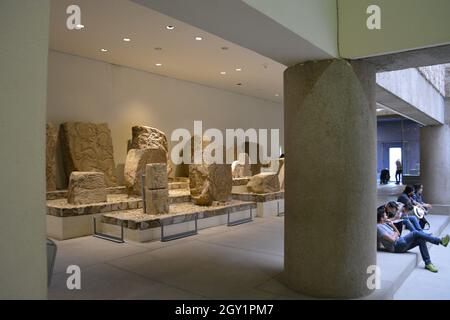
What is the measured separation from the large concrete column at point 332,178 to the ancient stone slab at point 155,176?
354 cm

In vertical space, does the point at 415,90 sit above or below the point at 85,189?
above

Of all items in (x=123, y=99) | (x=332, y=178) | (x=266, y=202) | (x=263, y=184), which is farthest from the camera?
(x=123, y=99)

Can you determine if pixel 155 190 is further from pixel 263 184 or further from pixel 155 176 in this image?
pixel 263 184

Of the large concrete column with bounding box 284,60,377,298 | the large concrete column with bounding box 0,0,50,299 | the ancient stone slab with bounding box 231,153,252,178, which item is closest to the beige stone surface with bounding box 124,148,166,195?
the ancient stone slab with bounding box 231,153,252,178

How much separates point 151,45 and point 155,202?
376 centimetres

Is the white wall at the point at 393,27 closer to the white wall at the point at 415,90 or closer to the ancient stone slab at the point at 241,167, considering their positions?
the white wall at the point at 415,90

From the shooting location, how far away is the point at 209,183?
7.74 meters

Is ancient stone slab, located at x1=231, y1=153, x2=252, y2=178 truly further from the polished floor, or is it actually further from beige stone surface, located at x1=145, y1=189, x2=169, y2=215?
the polished floor

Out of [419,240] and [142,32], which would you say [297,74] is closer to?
[419,240]

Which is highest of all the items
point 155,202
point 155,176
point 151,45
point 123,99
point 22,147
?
point 151,45

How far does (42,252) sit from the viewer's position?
1490 mm

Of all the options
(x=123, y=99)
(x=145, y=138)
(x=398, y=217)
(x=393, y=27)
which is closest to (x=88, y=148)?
(x=145, y=138)

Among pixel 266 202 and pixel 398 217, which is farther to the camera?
pixel 266 202
